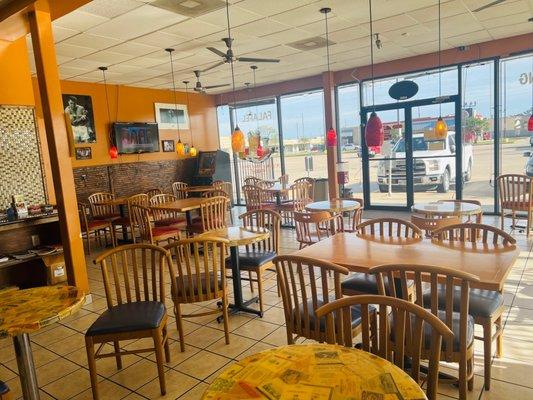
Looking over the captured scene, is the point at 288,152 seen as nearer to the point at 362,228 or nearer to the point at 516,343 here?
the point at 362,228

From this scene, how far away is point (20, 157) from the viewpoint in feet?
15.5

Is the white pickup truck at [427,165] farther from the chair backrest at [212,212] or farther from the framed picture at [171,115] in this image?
the framed picture at [171,115]

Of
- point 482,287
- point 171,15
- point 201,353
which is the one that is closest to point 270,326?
point 201,353

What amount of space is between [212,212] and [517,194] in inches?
169

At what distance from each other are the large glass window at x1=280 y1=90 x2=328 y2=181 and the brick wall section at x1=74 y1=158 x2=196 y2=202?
96.9 inches

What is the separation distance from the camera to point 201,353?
3.04 meters

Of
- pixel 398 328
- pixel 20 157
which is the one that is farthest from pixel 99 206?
pixel 398 328

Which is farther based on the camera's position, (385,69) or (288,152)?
(288,152)

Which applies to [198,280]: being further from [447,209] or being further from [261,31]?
[261,31]

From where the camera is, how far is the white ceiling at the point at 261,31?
4430 mm

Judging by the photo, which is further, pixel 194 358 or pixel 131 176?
pixel 131 176

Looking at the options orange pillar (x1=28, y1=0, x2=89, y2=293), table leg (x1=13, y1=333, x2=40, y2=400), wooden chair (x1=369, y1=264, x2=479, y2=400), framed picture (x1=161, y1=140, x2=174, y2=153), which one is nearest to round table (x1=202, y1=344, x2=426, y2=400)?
wooden chair (x1=369, y1=264, x2=479, y2=400)

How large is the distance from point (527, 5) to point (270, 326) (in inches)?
200

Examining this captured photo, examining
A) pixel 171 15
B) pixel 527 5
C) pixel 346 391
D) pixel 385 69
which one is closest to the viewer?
pixel 346 391
